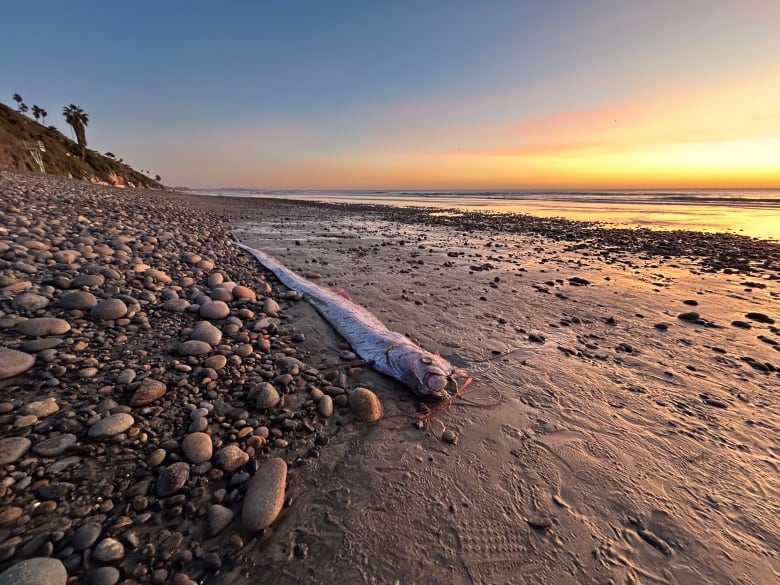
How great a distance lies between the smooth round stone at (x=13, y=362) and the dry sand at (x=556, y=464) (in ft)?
8.46

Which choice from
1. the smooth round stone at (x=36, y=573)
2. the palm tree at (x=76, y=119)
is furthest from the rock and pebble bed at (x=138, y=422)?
the palm tree at (x=76, y=119)

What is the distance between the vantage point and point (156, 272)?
584cm

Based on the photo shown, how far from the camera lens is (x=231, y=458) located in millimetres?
2463

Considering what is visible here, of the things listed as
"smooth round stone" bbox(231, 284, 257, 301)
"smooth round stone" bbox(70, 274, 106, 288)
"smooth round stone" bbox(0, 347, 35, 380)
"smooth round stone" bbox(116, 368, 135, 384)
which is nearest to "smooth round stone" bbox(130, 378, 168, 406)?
"smooth round stone" bbox(116, 368, 135, 384)

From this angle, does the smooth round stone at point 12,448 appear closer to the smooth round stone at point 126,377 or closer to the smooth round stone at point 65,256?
the smooth round stone at point 126,377

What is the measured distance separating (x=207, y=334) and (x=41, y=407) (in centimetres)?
158

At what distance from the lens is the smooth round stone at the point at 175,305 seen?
15.5 ft

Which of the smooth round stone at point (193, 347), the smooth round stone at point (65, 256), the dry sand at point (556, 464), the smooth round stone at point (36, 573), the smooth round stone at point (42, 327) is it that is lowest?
the dry sand at point (556, 464)

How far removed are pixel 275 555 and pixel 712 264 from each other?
13.1 metres

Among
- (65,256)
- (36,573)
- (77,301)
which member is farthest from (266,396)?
(65,256)

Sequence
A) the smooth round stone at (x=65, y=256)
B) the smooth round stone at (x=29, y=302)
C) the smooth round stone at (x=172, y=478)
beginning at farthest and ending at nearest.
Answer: the smooth round stone at (x=65, y=256) < the smooth round stone at (x=29, y=302) < the smooth round stone at (x=172, y=478)

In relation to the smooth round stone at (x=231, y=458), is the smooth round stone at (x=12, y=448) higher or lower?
higher

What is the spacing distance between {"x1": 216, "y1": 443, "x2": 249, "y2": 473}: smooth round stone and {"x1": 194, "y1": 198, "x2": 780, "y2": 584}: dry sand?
0.46 m

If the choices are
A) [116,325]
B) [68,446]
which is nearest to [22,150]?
[116,325]
